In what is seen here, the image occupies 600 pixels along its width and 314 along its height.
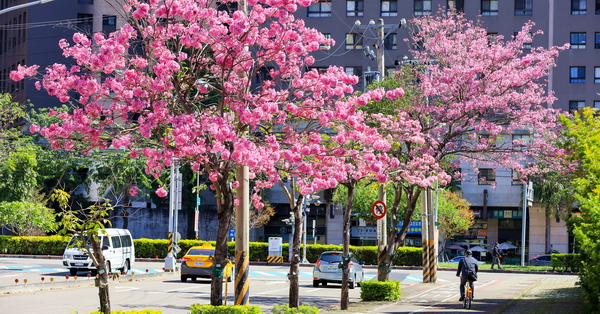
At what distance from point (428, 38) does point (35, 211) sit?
701 inches

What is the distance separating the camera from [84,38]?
14.4 meters

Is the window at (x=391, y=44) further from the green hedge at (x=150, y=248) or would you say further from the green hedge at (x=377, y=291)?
the green hedge at (x=377, y=291)

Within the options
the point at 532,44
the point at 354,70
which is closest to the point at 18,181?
the point at 354,70

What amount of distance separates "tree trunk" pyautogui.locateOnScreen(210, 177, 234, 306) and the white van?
2065cm

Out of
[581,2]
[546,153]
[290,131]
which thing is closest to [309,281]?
[546,153]

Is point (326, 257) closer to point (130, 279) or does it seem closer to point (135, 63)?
point (130, 279)

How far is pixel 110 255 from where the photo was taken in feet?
121

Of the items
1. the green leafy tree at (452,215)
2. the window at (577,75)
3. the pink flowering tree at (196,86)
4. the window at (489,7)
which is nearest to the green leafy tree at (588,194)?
the pink flowering tree at (196,86)

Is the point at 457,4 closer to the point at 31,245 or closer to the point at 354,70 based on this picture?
the point at 354,70

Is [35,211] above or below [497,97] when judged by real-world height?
below

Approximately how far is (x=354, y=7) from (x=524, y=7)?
45.9 feet

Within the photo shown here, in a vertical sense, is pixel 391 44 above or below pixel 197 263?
above

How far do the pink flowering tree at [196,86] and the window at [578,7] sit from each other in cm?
5748

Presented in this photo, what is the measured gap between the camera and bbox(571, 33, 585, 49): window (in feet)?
224
